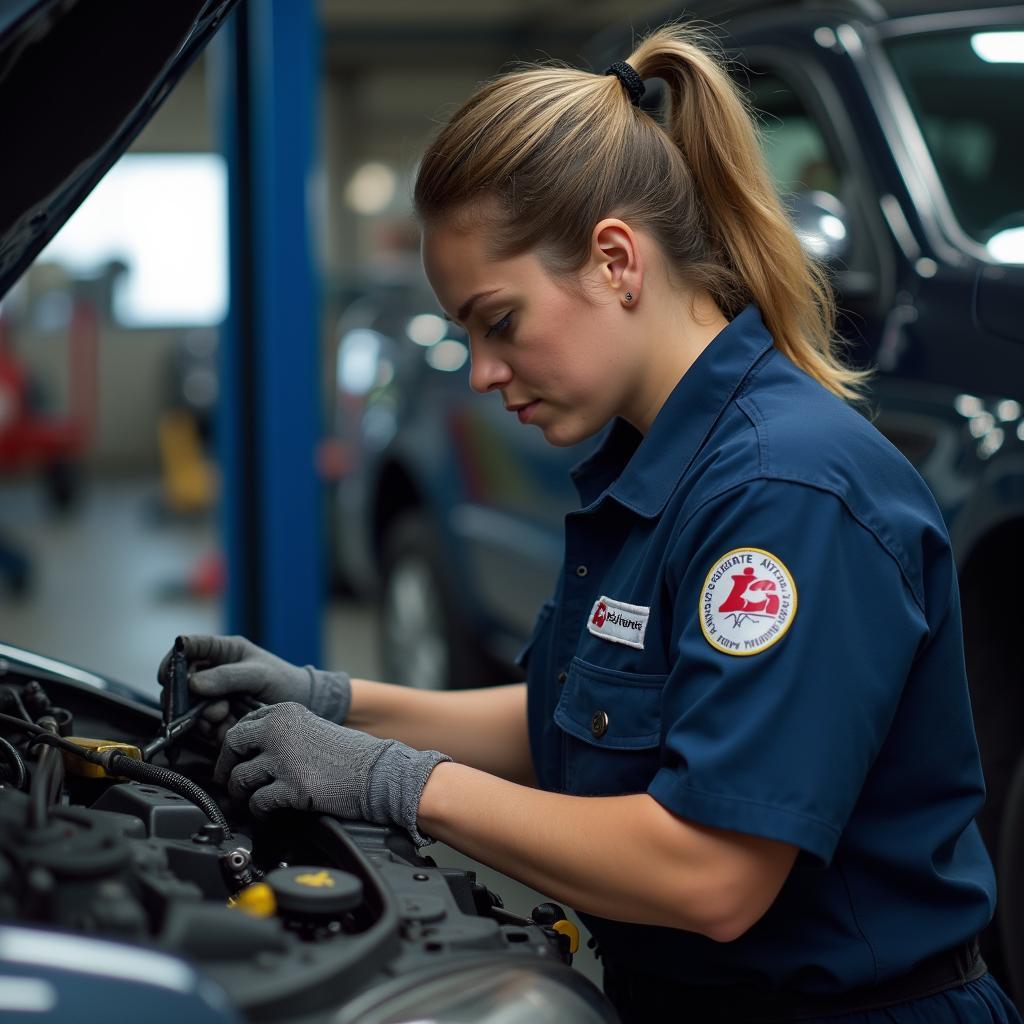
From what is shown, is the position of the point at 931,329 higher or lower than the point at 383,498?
higher

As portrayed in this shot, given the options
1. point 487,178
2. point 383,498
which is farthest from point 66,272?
point 487,178

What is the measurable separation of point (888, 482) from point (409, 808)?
44 cm

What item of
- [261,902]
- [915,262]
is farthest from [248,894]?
[915,262]

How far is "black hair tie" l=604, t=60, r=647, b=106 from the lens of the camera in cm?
124

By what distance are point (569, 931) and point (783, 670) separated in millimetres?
242

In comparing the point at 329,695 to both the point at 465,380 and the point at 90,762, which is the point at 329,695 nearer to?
the point at 90,762

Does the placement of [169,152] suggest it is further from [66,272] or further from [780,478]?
[780,478]

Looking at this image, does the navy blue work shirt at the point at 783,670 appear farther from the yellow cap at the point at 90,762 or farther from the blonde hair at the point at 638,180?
the yellow cap at the point at 90,762

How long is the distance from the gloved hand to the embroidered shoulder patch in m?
0.47

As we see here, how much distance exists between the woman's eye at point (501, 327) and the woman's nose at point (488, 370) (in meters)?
0.02

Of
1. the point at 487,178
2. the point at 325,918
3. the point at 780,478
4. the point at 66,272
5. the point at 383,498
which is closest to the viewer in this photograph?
the point at 325,918

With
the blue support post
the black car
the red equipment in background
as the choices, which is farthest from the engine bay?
the red equipment in background

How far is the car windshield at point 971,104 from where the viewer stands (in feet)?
6.94

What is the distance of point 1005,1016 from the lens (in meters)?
1.14
